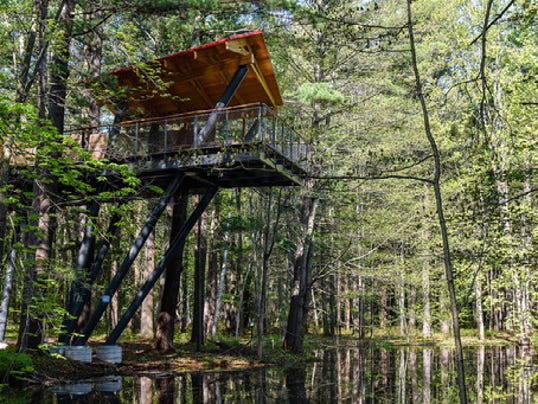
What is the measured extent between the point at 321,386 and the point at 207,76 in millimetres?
10269

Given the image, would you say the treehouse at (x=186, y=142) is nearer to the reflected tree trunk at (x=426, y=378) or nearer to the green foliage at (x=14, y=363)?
the green foliage at (x=14, y=363)

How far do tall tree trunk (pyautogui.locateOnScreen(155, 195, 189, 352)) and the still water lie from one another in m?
3.84

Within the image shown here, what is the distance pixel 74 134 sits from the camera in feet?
53.9

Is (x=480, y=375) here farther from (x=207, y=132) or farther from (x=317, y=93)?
(x=207, y=132)

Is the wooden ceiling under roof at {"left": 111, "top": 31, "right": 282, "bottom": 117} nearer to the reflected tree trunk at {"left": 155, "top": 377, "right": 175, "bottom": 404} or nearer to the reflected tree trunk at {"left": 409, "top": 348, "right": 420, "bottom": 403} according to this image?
the reflected tree trunk at {"left": 155, "top": 377, "right": 175, "bottom": 404}

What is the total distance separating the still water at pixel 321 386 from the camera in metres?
11.0

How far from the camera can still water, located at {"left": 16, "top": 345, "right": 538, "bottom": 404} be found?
36.0 ft

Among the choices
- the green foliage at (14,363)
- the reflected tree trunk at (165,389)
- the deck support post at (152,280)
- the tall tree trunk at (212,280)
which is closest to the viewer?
the reflected tree trunk at (165,389)

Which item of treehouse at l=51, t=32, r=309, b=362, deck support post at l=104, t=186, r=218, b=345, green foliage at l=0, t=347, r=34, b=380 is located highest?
treehouse at l=51, t=32, r=309, b=362

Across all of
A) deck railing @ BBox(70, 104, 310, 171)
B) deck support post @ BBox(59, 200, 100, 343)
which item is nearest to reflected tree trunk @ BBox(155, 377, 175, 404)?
deck support post @ BBox(59, 200, 100, 343)

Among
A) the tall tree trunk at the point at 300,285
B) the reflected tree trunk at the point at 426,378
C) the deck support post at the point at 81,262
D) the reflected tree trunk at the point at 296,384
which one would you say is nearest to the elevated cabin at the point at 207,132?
the deck support post at the point at 81,262

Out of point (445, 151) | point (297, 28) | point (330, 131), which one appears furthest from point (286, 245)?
point (445, 151)

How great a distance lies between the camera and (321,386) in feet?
43.2

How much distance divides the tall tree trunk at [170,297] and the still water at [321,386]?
12.6 feet
